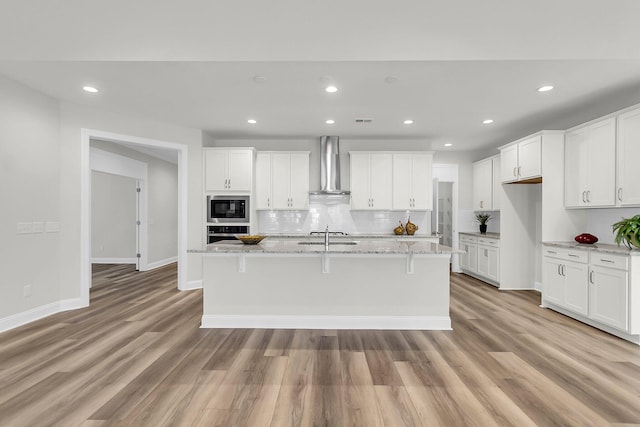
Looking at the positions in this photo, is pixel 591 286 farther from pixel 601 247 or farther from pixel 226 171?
Result: pixel 226 171

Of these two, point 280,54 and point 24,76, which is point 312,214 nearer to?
point 280,54

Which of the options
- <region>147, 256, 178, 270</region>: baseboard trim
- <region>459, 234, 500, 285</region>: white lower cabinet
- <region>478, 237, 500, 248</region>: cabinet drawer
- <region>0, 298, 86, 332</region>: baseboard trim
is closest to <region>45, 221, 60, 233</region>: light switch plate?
<region>0, 298, 86, 332</region>: baseboard trim

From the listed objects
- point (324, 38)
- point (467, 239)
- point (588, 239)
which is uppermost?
point (324, 38)

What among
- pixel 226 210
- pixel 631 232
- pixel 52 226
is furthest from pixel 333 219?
pixel 52 226

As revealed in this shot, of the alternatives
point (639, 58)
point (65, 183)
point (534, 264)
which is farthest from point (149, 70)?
point (534, 264)

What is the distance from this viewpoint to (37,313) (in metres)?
3.70

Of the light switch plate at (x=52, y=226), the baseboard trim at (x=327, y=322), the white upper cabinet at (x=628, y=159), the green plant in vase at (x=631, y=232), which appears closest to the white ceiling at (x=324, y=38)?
the white upper cabinet at (x=628, y=159)

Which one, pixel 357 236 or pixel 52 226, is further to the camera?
pixel 357 236

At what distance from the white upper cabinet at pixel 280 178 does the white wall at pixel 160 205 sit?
3.03m

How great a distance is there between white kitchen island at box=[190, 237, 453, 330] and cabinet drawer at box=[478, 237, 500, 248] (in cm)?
246

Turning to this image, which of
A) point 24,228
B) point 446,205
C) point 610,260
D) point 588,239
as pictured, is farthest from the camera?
point 446,205

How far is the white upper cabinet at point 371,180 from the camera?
5.66m

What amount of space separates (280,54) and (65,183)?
3.39 metres

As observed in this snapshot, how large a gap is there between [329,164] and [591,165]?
3706 millimetres
